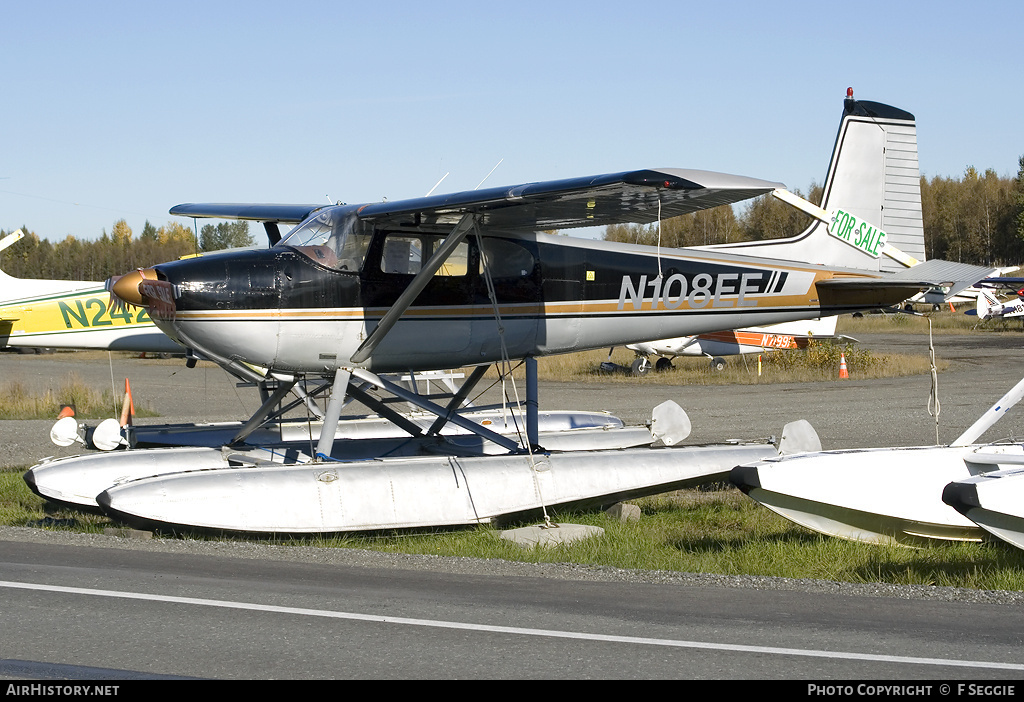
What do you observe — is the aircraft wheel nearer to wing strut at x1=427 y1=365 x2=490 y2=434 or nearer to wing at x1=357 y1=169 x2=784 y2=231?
wing strut at x1=427 y1=365 x2=490 y2=434

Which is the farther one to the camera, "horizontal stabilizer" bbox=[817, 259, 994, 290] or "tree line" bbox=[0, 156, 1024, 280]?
"tree line" bbox=[0, 156, 1024, 280]

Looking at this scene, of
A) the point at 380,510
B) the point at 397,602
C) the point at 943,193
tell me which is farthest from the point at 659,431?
the point at 943,193

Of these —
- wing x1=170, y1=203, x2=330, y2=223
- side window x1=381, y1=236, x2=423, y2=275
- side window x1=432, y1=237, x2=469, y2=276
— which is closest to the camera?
side window x1=381, y1=236, x2=423, y2=275

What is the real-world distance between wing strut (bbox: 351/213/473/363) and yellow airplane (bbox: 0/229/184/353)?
5059 millimetres

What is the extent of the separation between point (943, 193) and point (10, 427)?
87346 mm

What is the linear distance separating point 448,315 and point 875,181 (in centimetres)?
656

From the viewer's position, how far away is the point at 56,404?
2316cm

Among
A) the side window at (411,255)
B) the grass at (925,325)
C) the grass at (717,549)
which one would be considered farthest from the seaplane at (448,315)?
the grass at (925,325)

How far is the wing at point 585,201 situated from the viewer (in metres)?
8.16

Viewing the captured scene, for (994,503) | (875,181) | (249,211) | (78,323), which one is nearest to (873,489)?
(994,503)

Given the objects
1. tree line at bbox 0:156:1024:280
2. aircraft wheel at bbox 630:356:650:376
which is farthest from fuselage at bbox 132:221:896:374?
tree line at bbox 0:156:1024:280

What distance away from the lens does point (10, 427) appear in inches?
789

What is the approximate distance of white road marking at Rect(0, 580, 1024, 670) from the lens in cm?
497

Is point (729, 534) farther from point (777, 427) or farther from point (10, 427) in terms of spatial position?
point (10, 427)
